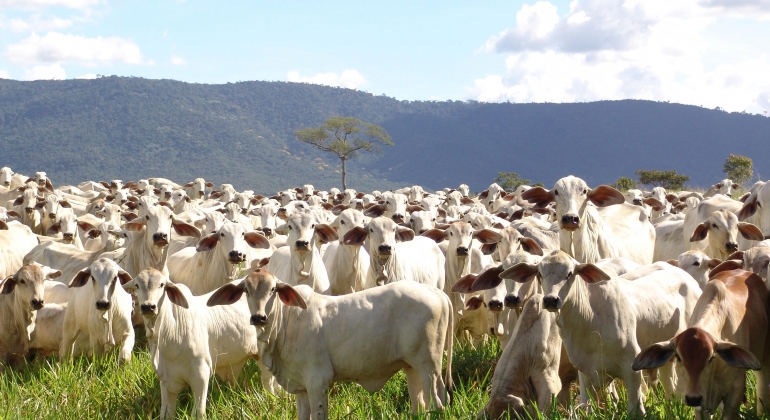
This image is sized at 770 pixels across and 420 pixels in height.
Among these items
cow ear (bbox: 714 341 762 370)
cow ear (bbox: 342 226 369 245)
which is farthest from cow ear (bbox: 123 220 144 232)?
cow ear (bbox: 714 341 762 370)

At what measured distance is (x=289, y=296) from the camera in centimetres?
667

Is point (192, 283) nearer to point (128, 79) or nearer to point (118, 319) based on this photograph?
point (118, 319)

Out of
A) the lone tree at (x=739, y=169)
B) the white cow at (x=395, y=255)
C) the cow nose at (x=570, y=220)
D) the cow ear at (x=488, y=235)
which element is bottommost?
the lone tree at (x=739, y=169)

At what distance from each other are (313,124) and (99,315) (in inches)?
5615

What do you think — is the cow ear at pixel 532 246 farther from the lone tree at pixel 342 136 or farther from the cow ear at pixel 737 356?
the lone tree at pixel 342 136

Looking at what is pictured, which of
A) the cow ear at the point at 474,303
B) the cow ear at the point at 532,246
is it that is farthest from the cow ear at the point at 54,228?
the cow ear at the point at 532,246

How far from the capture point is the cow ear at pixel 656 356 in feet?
17.1

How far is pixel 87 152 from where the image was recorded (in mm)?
117000

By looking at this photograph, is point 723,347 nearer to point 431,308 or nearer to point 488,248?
point 431,308

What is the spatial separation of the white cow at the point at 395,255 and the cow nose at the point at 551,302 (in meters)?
3.73

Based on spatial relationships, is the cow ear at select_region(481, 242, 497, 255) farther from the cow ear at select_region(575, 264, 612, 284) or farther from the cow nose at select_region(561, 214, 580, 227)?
the cow ear at select_region(575, 264, 612, 284)

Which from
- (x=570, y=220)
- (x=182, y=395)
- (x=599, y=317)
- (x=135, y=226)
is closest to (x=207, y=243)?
(x=135, y=226)

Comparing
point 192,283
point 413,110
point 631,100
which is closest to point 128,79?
point 413,110

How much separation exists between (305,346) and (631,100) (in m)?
166
